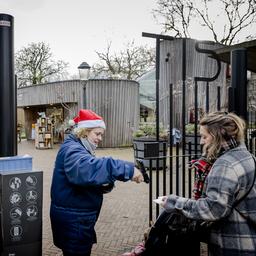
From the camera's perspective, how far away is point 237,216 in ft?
6.22

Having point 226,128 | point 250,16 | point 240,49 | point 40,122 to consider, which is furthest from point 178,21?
point 226,128

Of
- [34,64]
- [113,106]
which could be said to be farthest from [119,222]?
[34,64]

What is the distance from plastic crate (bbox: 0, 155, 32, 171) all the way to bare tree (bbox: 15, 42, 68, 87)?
2865cm

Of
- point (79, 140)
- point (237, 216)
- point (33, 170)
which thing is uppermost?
point (79, 140)

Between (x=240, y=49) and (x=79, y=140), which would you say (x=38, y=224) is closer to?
(x=79, y=140)

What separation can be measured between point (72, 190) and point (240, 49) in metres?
1.92

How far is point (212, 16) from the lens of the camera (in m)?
20.9

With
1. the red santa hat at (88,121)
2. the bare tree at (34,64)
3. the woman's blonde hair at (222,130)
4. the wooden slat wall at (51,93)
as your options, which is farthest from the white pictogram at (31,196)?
the bare tree at (34,64)

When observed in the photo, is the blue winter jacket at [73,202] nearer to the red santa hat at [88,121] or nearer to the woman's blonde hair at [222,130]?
the red santa hat at [88,121]

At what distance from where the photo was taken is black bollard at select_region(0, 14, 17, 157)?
8.75 feet

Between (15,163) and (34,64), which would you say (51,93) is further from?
(15,163)

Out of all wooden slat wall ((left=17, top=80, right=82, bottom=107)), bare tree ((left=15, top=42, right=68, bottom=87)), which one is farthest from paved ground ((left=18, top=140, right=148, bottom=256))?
bare tree ((left=15, top=42, right=68, bottom=87))

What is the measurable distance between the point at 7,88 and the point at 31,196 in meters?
0.89

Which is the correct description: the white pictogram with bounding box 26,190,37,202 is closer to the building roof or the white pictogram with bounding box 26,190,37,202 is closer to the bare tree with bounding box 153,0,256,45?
the building roof
